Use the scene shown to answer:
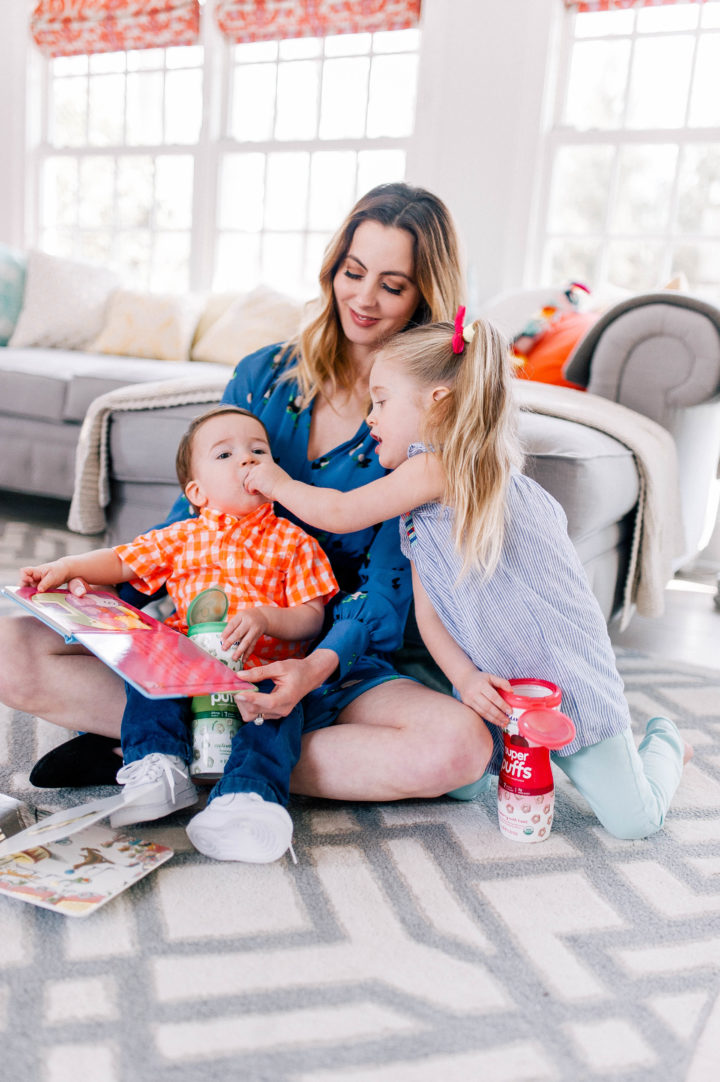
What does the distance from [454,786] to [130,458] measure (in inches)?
58.1

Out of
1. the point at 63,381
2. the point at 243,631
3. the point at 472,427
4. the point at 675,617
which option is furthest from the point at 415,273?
the point at 63,381

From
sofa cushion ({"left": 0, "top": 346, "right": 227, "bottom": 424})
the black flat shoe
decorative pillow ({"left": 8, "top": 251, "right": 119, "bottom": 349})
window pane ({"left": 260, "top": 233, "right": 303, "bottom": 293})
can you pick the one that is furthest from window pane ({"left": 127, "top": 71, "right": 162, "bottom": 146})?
the black flat shoe

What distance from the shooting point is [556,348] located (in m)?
2.74

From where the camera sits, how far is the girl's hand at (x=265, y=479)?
1.39 m

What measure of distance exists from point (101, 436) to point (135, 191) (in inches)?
105

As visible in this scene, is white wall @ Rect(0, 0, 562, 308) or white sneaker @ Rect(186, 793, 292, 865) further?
white wall @ Rect(0, 0, 562, 308)

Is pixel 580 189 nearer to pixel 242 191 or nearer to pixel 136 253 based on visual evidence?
pixel 242 191

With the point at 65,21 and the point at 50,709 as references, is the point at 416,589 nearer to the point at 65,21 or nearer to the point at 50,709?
the point at 50,709

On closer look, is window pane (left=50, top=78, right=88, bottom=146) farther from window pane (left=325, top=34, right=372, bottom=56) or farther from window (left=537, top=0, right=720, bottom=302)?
window (left=537, top=0, right=720, bottom=302)

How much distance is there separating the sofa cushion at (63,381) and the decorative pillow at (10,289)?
27.4 inches

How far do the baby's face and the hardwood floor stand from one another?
113 centimetres

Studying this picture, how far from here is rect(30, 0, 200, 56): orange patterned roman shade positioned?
425 cm

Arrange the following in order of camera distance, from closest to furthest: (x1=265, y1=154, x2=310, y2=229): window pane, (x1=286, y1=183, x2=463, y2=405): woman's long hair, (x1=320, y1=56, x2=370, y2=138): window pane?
(x1=286, y1=183, x2=463, y2=405): woman's long hair < (x1=320, y1=56, x2=370, y2=138): window pane < (x1=265, y1=154, x2=310, y2=229): window pane

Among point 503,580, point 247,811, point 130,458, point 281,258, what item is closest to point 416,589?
point 503,580
